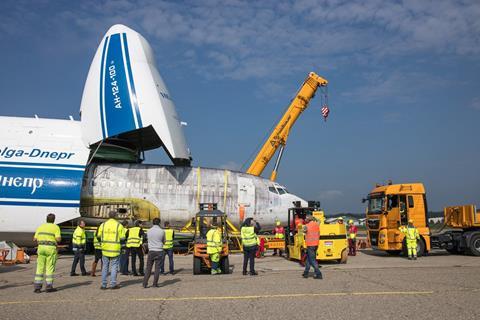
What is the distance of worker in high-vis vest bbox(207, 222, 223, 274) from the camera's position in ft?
41.4

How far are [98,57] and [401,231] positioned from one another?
18.1 metres

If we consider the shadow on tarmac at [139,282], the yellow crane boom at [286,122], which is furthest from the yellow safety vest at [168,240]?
the yellow crane boom at [286,122]

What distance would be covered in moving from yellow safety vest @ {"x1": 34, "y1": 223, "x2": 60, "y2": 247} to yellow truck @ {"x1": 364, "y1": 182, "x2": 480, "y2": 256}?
577 inches

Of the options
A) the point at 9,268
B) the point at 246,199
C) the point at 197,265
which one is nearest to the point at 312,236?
the point at 197,265

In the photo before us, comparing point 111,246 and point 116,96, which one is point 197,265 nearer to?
point 111,246

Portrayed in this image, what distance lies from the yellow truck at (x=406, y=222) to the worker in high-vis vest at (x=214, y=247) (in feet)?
31.8

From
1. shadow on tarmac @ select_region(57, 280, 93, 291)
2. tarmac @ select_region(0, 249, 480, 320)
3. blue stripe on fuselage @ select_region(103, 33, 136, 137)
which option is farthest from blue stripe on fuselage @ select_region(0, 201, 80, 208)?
shadow on tarmac @ select_region(57, 280, 93, 291)

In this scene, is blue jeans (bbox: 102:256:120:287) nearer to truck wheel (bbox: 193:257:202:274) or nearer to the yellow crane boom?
truck wheel (bbox: 193:257:202:274)

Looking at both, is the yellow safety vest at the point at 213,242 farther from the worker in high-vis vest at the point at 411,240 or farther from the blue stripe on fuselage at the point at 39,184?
the blue stripe on fuselage at the point at 39,184

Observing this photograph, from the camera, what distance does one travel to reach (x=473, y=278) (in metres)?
11.4

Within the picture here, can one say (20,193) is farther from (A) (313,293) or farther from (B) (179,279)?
(A) (313,293)

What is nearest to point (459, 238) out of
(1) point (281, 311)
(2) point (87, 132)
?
(1) point (281, 311)

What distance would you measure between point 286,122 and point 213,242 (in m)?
22.5

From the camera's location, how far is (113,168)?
72.6ft
